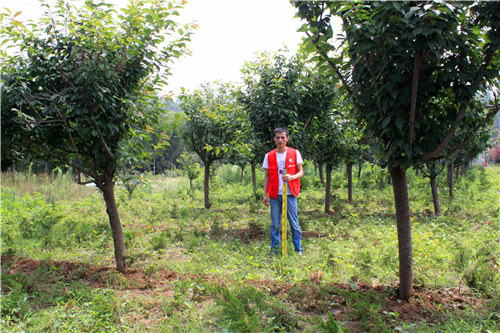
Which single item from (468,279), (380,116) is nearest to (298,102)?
(380,116)

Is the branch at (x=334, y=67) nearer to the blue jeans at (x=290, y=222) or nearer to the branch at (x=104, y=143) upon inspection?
the blue jeans at (x=290, y=222)

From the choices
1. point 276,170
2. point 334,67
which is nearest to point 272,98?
point 276,170

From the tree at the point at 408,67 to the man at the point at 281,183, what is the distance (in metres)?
1.99

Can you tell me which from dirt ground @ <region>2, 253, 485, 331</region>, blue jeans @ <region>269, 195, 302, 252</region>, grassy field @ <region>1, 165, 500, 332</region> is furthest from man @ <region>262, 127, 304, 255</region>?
dirt ground @ <region>2, 253, 485, 331</region>

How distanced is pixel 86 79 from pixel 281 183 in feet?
10.1

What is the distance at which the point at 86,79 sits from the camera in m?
3.45

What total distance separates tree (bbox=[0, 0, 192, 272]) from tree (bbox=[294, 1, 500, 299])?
191 centimetres

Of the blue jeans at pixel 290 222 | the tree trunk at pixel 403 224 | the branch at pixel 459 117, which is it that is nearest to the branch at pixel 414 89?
the branch at pixel 459 117

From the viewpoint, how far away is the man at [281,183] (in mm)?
5055

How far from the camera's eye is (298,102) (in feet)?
21.0

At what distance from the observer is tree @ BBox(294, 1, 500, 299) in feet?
7.80

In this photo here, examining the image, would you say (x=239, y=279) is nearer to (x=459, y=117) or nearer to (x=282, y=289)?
(x=282, y=289)

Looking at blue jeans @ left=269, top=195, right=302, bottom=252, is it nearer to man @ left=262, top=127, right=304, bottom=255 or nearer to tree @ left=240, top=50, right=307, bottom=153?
man @ left=262, top=127, right=304, bottom=255

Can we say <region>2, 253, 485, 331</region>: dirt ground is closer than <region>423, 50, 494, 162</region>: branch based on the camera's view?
No
